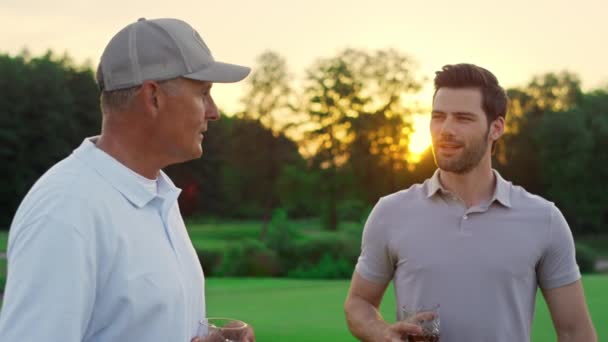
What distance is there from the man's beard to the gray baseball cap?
58.9 inches

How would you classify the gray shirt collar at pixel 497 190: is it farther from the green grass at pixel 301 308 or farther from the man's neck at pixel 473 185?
the green grass at pixel 301 308

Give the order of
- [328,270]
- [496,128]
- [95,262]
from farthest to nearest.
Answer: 1. [328,270]
2. [496,128]
3. [95,262]

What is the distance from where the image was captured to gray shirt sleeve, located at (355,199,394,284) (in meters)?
3.99

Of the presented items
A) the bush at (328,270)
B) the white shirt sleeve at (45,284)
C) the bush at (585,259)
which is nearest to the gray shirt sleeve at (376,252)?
the white shirt sleeve at (45,284)

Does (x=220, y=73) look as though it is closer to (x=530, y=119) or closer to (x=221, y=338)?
(x=221, y=338)

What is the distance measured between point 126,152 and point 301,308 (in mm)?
12720

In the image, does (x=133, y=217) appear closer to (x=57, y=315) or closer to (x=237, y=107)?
(x=57, y=315)

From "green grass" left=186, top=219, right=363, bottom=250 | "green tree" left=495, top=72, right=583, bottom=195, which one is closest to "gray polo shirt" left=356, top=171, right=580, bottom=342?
"green grass" left=186, top=219, right=363, bottom=250

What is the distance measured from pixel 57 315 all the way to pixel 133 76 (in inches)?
32.0

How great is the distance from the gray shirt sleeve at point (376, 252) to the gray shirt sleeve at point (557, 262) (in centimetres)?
71

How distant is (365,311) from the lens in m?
4.09

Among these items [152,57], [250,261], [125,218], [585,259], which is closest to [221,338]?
[125,218]

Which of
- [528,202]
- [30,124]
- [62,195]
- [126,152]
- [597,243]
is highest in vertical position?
[30,124]

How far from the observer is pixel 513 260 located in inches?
147
